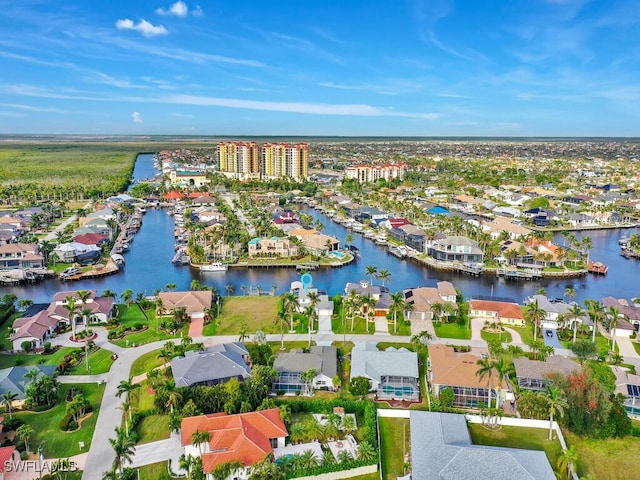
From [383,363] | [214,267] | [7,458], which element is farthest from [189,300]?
[7,458]

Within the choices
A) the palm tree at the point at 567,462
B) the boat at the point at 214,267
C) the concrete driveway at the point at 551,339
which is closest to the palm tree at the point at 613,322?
the concrete driveway at the point at 551,339

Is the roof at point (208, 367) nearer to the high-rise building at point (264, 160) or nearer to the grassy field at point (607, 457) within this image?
the grassy field at point (607, 457)

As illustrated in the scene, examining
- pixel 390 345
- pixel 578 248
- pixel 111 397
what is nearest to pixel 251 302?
pixel 390 345

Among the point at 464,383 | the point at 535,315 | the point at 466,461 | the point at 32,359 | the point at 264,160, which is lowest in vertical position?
the point at 32,359

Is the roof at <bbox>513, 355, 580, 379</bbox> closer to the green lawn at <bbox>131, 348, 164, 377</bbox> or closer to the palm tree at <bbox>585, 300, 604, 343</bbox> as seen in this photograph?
the palm tree at <bbox>585, 300, 604, 343</bbox>

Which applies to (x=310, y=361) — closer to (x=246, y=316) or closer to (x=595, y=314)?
(x=246, y=316)

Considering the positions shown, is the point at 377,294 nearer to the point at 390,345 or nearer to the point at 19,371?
the point at 390,345
